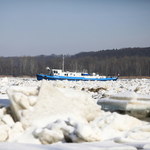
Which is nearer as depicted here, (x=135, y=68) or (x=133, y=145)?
(x=133, y=145)

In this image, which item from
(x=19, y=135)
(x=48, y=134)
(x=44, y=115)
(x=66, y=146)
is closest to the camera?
(x=66, y=146)

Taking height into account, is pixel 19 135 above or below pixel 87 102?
below

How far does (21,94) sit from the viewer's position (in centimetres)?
614

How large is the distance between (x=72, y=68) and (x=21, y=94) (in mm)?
85402

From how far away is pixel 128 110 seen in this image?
7.69 metres

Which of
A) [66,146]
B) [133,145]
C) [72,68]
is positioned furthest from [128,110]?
[72,68]

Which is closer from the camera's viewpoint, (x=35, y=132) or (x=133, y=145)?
(x=133, y=145)

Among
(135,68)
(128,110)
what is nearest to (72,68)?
(135,68)

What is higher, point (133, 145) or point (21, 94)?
point (21, 94)

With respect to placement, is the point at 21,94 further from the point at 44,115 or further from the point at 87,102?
the point at 87,102

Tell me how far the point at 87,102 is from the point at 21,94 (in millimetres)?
1544

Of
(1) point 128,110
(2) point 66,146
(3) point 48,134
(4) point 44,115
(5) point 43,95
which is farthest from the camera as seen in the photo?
(1) point 128,110

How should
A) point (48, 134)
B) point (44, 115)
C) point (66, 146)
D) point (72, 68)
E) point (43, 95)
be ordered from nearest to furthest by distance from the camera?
1. point (66, 146)
2. point (48, 134)
3. point (44, 115)
4. point (43, 95)
5. point (72, 68)

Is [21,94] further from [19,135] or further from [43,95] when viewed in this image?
[19,135]
